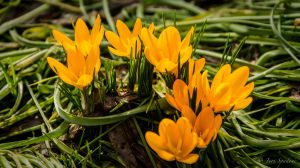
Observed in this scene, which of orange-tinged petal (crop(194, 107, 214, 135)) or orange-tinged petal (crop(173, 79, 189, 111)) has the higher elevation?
orange-tinged petal (crop(173, 79, 189, 111))

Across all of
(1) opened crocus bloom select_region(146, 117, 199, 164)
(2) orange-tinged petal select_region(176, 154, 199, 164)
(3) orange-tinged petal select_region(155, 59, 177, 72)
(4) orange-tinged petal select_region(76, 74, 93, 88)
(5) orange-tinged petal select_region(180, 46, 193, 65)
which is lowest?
(2) orange-tinged petal select_region(176, 154, 199, 164)

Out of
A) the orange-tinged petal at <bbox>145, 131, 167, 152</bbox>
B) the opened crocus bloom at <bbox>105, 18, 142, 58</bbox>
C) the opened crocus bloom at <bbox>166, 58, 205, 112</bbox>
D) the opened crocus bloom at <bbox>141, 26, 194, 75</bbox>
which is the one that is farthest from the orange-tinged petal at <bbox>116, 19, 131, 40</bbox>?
the orange-tinged petal at <bbox>145, 131, 167, 152</bbox>

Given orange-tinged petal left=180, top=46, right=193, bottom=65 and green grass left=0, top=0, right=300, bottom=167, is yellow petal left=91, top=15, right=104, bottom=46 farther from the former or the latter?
orange-tinged petal left=180, top=46, right=193, bottom=65

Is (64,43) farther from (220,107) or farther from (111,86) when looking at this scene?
(220,107)

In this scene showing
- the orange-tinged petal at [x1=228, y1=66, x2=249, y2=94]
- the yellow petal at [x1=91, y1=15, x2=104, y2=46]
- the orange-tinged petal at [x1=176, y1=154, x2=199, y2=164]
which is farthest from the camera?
the yellow petal at [x1=91, y1=15, x2=104, y2=46]

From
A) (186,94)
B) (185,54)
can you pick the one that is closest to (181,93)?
(186,94)

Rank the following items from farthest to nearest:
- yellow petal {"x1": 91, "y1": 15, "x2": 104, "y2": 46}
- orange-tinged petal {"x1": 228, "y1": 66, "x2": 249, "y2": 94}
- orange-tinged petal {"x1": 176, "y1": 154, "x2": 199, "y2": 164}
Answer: yellow petal {"x1": 91, "y1": 15, "x2": 104, "y2": 46} → orange-tinged petal {"x1": 228, "y1": 66, "x2": 249, "y2": 94} → orange-tinged petal {"x1": 176, "y1": 154, "x2": 199, "y2": 164}

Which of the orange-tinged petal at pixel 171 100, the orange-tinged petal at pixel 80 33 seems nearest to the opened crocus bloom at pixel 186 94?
the orange-tinged petal at pixel 171 100
